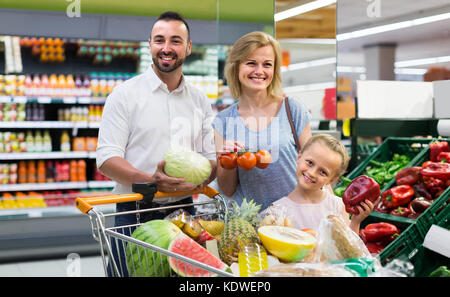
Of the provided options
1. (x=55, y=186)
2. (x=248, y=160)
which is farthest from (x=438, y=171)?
(x=55, y=186)

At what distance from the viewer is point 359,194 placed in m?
1.68

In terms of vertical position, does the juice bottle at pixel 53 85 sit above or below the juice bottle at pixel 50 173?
above

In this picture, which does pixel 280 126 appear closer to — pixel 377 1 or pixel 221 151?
pixel 221 151

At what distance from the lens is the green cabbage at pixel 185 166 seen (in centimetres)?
160

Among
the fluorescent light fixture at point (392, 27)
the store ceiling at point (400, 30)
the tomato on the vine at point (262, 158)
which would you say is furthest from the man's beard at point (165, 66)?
the fluorescent light fixture at point (392, 27)

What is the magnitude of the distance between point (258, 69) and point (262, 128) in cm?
24

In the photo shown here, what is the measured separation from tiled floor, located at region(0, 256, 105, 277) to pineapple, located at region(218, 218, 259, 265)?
3031mm

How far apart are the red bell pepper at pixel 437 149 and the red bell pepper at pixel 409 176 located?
6.4 inches

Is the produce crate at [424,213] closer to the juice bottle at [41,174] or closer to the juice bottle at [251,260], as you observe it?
the juice bottle at [251,260]

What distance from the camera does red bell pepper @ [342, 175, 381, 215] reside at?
1653mm

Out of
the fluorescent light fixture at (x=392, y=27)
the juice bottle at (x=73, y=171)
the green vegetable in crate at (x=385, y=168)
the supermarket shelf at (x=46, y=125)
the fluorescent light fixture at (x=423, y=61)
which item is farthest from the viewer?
the fluorescent light fixture at (x=423, y=61)

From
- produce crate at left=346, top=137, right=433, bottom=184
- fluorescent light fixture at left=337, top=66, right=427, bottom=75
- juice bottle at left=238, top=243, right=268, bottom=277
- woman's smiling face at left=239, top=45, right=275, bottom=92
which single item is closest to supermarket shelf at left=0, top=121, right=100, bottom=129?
produce crate at left=346, top=137, right=433, bottom=184
